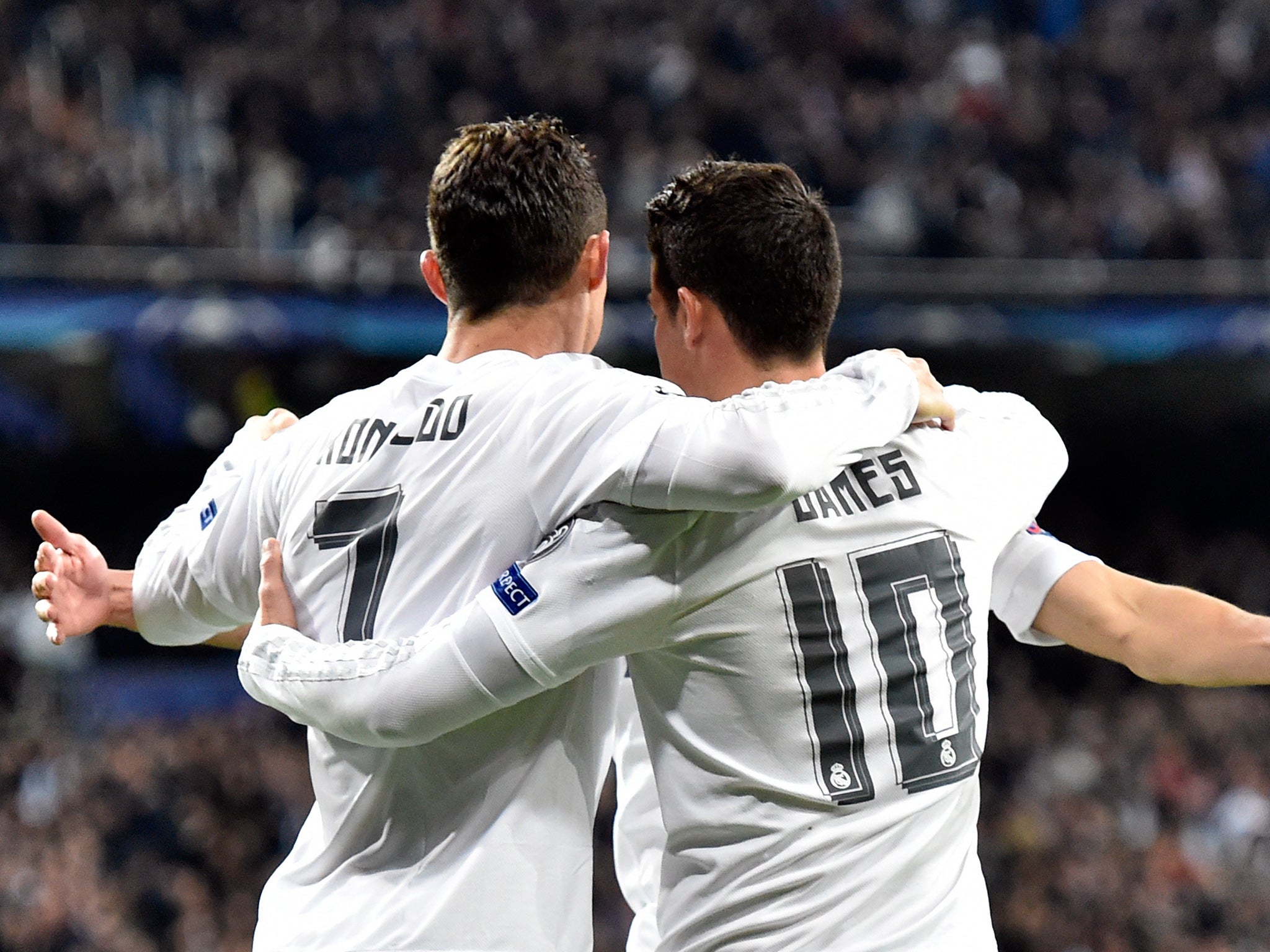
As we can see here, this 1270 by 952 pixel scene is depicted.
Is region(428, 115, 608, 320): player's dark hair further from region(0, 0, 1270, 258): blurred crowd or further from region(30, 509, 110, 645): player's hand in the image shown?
region(0, 0, 1270, 258): blurred crowd

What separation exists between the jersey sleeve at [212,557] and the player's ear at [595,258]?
0.63 metres

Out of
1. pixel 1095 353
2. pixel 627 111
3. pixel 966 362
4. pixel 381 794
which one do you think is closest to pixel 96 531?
pixel 627 111

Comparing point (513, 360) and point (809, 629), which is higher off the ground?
Answer: point (513, 360)

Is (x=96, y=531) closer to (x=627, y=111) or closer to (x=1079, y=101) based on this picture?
(x=627, y=111)

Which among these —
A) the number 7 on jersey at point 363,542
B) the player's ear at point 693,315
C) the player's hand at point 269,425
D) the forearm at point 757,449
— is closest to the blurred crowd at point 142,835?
the player's hand at point 269,425

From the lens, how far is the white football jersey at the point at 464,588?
226 centimetres

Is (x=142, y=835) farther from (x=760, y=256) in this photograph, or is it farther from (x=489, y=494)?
(x=760, y=256)

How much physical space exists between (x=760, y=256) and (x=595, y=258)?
0.98ft

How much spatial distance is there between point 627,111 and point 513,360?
11.0m

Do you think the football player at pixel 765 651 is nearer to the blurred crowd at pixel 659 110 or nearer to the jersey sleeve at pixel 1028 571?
the jersey sleeve at pixel 1028 571

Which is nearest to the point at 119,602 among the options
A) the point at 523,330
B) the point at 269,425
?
the point at 269,425

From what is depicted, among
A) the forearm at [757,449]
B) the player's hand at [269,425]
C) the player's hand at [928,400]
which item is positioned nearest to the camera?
the forearm at [757,449]

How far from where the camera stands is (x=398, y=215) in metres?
11.5

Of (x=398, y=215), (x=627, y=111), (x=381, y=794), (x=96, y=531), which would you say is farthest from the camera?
(x=96, y=531)
